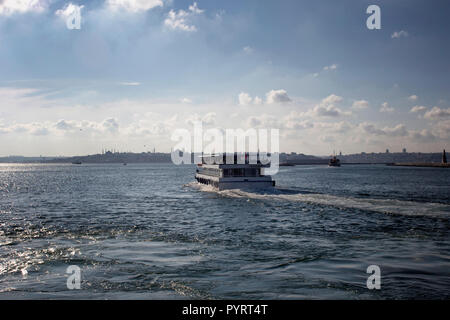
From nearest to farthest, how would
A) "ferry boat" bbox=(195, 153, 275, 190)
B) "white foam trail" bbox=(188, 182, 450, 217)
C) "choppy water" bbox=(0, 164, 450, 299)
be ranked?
"choppy water" bbox=(0, 164, 450, 299) < "white foam trail" bbox=(188, 182, 450, 217) < "ferry boat" bbox=(195, 153, 275, 190)

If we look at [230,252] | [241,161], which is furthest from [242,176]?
[230,252]

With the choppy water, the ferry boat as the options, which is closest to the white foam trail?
the choppy water

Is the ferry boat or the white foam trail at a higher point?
the ferry boat

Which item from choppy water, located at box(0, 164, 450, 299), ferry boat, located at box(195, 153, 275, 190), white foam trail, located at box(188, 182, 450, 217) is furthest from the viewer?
ferry boat, located at box(195, 153, 275, 190)

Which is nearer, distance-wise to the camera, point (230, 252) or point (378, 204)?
point (230, 252)

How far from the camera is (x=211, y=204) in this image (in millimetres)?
48281

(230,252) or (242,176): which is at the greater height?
(242,176)

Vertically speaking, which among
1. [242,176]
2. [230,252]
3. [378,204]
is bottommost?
[230,252]

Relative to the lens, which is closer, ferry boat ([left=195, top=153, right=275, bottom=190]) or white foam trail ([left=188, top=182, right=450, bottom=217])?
white foam trail ([left=188, top=182, right=450, bottom=217])

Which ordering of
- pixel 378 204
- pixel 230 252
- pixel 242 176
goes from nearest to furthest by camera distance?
pixel 230 252
pixel 378 204
pixel 242 176

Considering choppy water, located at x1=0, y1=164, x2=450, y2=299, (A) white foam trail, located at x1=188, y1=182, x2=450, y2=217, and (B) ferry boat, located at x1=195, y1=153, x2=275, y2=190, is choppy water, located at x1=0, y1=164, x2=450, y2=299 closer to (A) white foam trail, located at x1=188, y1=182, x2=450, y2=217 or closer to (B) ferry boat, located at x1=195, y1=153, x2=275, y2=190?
(A) white foam trail, located at x1=188, y1=182, x2=450, y2=217

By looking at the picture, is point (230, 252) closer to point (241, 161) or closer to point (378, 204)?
point (378, 204)
